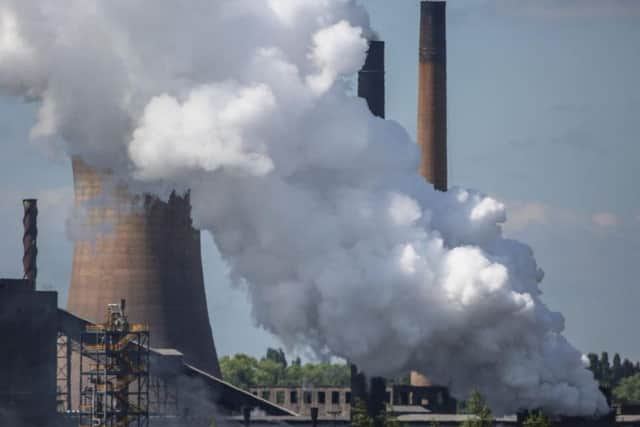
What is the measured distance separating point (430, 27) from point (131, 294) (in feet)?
82.9

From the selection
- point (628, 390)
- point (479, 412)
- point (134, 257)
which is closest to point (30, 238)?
point (134, 257)

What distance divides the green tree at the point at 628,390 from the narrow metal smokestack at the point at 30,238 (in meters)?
74.3

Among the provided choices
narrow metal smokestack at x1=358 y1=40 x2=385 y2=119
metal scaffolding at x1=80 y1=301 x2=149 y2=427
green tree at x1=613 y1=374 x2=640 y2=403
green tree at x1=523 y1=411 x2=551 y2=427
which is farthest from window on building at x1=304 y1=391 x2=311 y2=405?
green tree at x1=613 y1=374 x2=640 y2=403

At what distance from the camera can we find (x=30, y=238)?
120000mm

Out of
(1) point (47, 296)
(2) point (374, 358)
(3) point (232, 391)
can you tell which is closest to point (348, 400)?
(3) point (232, 391)

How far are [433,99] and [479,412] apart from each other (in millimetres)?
35034

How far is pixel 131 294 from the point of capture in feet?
383

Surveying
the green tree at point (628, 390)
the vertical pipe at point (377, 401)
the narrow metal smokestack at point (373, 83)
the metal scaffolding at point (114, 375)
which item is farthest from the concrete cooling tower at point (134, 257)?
the green tree at point (628, 390)

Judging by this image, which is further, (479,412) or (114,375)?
(114,375)

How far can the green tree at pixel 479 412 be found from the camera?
92.4 m

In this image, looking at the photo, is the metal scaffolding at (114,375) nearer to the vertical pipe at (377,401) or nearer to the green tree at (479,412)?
the vertical pipe at (377,401)

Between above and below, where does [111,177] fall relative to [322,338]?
above

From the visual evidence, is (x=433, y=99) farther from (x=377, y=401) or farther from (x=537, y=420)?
(x=537, y=420)

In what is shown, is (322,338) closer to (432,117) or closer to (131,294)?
(131,294)
